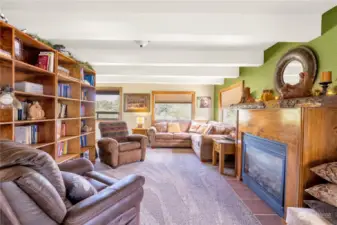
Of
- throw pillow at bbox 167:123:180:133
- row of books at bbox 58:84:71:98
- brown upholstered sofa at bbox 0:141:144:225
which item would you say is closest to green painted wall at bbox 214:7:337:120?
throw pillow at bbox 167:123:180:133

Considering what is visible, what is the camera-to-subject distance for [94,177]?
1.77 metres

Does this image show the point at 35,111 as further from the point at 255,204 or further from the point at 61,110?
the point at 255,204

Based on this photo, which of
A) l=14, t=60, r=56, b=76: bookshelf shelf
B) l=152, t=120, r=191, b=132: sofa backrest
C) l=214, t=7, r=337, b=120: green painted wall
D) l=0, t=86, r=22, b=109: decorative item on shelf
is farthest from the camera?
l=152, t=120, r=191, b=132: sofa backrest

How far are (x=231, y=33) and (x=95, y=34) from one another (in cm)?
168

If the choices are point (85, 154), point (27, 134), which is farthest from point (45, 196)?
point (85, 154)

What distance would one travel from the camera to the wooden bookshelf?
5.84 ft

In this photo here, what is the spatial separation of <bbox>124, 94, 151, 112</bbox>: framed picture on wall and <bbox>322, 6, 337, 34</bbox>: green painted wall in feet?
16.9

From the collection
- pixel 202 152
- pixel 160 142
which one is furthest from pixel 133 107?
pixel 202 152

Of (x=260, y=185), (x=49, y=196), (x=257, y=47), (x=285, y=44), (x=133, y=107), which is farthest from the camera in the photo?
(x=133, y=107)

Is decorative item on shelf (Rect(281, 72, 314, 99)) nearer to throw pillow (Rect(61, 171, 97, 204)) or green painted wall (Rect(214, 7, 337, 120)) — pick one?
green painted wall (Rect(214, 7, 337, 120))

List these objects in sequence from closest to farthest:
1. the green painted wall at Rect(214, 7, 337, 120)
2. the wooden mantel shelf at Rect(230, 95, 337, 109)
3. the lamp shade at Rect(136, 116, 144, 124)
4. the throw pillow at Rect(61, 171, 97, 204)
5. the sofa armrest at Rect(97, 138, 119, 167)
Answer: the throw pillow at Rect(61, 171, 97, 204) < the wooden mantel shelf at Rect(230, 95, 337, 109) < the green painted wall at Rect(214, 7, 337, 120) < the sofa armrest at Rect(97, 138, 119, 167) < the lamp shade at Rect(136, 116, 144, 124)

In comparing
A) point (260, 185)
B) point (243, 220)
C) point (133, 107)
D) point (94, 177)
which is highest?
point (133, 107)

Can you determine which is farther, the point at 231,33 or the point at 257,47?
the point at 257,47

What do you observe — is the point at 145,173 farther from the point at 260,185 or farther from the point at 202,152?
the point at 260,185
